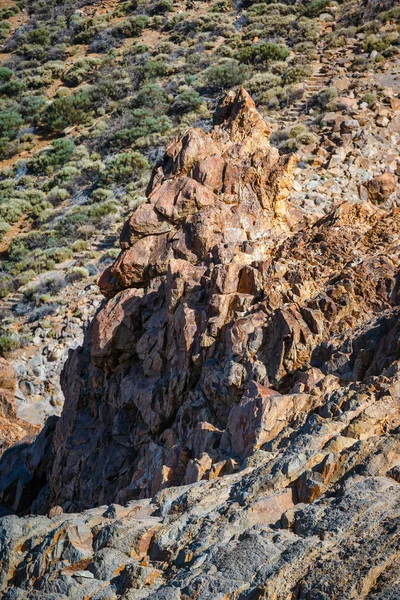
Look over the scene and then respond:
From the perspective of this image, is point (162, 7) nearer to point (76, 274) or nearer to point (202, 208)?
point (76, 274)

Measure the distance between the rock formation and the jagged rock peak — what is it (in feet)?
0.15

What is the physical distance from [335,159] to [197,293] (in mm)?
15797

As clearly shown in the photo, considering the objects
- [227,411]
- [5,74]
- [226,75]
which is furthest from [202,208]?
[5,74]

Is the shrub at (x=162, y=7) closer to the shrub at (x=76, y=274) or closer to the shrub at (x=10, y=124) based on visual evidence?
the shrub at (x=10, y=124)

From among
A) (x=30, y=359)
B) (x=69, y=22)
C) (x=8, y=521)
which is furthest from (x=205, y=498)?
(x=69, y=22)

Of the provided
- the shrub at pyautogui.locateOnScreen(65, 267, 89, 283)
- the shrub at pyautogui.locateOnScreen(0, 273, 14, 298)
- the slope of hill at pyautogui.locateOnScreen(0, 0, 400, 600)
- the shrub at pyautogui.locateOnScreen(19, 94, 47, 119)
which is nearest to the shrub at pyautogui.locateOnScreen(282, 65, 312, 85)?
the slope of hill at pyautogui.locateOnScreen(0, 0, 400, 600)

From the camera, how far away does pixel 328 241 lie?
49.3 ft

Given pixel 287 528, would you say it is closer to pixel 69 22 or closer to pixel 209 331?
pixel 209 331

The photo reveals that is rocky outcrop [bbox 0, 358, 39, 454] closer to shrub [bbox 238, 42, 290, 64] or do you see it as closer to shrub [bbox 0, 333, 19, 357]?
shrub [bbox 0, 333, 19, 357]

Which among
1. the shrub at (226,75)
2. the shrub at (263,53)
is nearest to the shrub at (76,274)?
the shrub at (226,75)

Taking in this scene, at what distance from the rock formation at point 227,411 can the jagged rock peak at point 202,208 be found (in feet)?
0.15

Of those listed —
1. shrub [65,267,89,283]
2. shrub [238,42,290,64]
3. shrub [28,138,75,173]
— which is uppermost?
shrub [238,42,290,64]

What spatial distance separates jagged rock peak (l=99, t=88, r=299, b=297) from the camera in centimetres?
1655

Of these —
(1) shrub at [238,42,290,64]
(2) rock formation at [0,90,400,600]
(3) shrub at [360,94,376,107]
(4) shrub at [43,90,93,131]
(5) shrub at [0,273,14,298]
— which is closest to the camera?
(2) rock formation at [0,90,400,600]
